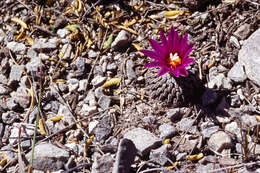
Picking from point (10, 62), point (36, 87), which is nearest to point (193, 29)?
point (36, 87)

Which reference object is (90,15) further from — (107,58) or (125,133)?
(125,133)

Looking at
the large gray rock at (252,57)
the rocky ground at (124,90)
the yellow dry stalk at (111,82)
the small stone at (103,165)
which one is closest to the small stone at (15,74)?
the rocky ground at (124,90)

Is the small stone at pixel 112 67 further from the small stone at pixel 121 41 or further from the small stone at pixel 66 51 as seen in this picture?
the small stone at pixel 66 51

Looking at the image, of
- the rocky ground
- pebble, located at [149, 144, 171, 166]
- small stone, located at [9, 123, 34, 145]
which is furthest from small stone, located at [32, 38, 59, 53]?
pebble, located at [149, 144, 171, 166]

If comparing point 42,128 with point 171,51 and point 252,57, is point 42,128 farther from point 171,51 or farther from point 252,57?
point 252,57

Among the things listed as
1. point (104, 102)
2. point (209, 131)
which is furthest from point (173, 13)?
point (209, 131)

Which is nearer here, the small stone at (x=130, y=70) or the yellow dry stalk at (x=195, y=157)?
the yellow dry stalk at (x=195, y=157)

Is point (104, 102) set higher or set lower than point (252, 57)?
lower
